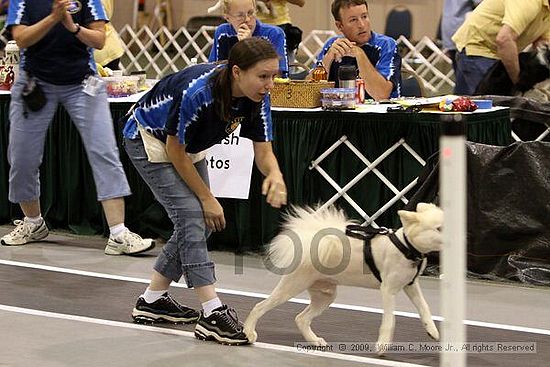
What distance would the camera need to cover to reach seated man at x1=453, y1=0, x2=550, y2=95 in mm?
6480

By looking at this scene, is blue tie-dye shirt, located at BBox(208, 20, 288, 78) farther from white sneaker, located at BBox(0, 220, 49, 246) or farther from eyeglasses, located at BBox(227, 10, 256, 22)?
white sneaker, located at BBox(0, 220, 49, 246)

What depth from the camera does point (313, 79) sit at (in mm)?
5680

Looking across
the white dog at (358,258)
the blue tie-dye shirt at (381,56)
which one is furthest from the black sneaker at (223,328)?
the blue tie-dye shirt at (381,56)

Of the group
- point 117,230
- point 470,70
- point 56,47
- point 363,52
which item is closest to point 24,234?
point 117,230

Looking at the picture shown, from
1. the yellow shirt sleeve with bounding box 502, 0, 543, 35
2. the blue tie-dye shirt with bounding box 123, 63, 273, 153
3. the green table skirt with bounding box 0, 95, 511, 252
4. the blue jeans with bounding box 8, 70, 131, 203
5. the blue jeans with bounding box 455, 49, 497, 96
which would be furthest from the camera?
the blue jeans with bounding box 455, 49, 497, 96

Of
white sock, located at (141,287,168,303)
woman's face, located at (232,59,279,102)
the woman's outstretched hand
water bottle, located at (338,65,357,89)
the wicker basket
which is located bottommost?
white sock, located at (141,287,168,303)

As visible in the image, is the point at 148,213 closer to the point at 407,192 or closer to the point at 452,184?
the point at 407,192

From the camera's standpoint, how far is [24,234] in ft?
19.4

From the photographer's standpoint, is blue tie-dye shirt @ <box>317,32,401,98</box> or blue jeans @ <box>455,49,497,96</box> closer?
blue tie-dye shirt @ <box>317,32,401,98</box>

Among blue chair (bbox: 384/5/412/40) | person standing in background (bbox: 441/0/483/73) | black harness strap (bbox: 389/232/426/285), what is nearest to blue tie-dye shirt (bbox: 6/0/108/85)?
black harness strap (bbox: 389/232/426/285)

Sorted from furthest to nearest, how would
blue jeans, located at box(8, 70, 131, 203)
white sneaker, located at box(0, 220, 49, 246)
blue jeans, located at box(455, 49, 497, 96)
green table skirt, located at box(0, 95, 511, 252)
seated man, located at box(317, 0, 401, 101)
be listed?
1. blue jeans, located at box(455, 49, 497, 96)
2. white sneaker, located at box(0, 220, 49, 246)
3. seated man, located at box(317, 0, 401, 101)
4. blue jeans, located at box(8, 70, 131, 203)
5. green table skirt, located at box(0, 95, 511, 252)

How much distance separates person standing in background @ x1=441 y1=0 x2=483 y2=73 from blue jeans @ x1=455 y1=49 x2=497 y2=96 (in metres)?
1.18

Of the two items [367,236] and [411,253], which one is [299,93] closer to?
[367,236]

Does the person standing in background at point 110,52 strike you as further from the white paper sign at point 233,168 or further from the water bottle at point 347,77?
the water bottle at point 347,77
